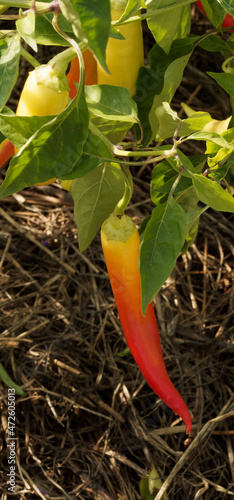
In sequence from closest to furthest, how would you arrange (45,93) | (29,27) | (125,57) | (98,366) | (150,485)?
(29,27), (45,93), (125,57), (150,485), (98,366)

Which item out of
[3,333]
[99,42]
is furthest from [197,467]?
[99,42]

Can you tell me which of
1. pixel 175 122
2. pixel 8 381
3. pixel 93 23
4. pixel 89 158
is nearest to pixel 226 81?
pixel 175 122

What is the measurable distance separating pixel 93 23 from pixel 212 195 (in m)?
0.26

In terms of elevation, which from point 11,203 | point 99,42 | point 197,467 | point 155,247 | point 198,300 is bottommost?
point 197,467

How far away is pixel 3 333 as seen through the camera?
122 centimetres

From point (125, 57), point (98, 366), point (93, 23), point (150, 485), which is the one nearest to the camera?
point (93, 23)

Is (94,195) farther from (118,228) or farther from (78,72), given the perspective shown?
(78,72)

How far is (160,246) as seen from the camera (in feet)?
2.05

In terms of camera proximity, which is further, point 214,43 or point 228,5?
point 214,43

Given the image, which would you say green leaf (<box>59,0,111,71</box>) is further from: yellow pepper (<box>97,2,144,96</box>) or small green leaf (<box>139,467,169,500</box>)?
small green leaf (<box>139,467,169,500</box>)

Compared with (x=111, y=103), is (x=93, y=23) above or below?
above

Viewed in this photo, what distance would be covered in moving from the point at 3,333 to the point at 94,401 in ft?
0.81

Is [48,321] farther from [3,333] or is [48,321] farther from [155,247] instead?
[155,247]

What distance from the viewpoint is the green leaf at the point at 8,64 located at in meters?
0.57
